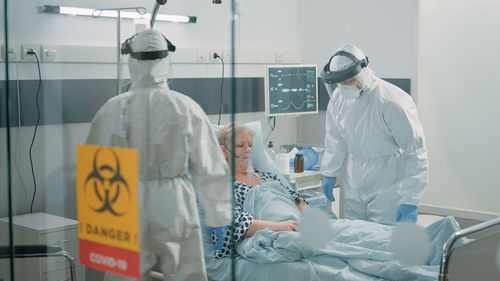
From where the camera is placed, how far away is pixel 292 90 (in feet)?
6.44

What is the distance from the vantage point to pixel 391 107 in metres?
1.83

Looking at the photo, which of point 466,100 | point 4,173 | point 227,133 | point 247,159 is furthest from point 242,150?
point 4,173

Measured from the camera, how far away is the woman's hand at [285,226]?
1914 millimetres

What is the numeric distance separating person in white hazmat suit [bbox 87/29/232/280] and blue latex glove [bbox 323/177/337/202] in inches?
20.2

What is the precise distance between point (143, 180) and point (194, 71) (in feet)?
1.15

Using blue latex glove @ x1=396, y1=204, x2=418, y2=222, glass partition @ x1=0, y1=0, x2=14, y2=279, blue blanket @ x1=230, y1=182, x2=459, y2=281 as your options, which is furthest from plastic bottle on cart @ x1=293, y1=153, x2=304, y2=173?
glass partition @ x1=0, y1=0, x2=14, y2=279

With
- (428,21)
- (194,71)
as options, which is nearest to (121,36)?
(194,71)

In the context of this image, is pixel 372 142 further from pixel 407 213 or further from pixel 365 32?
pixel 365 32

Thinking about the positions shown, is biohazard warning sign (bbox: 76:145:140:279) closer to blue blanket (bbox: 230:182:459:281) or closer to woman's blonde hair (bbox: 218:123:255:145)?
woman's blonde hair (bbox: 218:123:255:145)

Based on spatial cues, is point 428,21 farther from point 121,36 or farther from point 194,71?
point 121,36

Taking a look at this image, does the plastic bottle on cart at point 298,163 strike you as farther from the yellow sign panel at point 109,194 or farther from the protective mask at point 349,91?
the yellow sign panel at point 109,194

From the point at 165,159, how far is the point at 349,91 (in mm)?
722

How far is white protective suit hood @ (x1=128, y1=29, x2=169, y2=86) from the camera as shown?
1478mm

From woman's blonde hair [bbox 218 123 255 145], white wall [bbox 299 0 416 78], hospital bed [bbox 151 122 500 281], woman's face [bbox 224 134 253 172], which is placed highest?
white wall [bbox 299 0 416 78]
